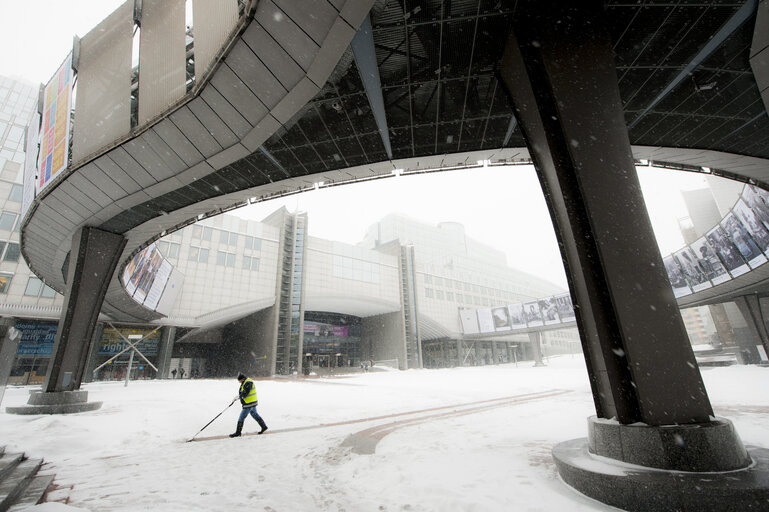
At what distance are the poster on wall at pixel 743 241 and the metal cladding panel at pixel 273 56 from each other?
28183 millimetres

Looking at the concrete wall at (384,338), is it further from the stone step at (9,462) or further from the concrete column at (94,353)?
the stone step at (9,462)

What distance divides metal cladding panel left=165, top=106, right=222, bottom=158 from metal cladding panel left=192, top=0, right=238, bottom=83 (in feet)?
3.02

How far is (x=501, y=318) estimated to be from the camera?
53.5 m

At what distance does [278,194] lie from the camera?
37.9ft

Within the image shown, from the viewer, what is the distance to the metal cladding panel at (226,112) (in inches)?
265

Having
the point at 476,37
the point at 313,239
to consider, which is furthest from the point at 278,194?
the point at 313,239

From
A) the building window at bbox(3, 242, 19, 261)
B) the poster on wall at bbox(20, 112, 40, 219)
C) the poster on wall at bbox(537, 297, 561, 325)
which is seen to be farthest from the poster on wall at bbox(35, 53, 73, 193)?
the poster on wall at bbox(537, 297, 561, 325)

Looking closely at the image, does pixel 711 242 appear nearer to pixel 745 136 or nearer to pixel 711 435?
pixel 745 136

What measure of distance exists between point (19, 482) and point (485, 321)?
56.9m

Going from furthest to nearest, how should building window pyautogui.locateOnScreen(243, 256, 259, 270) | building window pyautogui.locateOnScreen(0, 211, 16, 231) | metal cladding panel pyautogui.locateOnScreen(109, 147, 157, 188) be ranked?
building window pyautogui.locateOnScreen(243, 256, 259, 270) < building window pyautogui.locateOnScreen(0, 211, 16, 231) < metal cladding panel pyautogui.locateOnScreen(109, 147, 157, 188)

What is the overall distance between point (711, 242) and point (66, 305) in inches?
1505

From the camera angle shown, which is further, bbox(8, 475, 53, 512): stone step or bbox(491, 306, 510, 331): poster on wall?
bbox(491, 306, 510, 331): poster on wall

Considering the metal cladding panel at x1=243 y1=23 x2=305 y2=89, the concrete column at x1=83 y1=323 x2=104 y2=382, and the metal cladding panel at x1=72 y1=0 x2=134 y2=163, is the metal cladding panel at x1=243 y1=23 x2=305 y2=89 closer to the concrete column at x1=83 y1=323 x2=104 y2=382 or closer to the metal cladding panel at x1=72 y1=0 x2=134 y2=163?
the metal cladding panel at x1=72 y1=0 x2=134 y2=163

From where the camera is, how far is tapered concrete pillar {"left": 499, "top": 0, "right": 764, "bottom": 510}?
3.61 m
